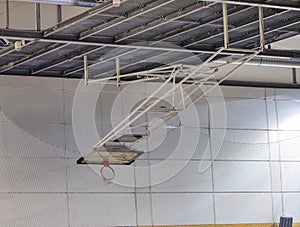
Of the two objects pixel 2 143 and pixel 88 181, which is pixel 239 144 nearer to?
pixel 88 181

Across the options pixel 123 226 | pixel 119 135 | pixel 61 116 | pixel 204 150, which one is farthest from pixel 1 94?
pixel 204 150

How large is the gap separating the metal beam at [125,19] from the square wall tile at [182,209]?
22.7 ft

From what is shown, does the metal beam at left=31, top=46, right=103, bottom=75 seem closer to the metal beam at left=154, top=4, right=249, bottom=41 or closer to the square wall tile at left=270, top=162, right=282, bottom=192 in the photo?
the metal beam at left=154, top=4, right=249, bottom=41

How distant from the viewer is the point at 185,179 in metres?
21.2

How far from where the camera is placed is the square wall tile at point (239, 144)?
2180 centimetres

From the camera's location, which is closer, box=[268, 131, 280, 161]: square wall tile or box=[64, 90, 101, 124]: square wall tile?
box=[64, 90, 101, 124]: square wall tile

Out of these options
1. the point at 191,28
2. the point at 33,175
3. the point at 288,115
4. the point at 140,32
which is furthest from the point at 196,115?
the point at 140,32

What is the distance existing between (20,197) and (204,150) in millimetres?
5779

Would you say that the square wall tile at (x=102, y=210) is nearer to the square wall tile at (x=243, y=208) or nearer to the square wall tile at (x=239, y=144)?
the square wall tile at (x=243, y=208)

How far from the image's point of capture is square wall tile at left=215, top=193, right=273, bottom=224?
21750 mm

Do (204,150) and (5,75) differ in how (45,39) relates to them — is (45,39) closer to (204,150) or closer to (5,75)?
(5,75)

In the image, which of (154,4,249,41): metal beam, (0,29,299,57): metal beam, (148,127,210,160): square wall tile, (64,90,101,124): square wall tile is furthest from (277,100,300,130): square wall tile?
(154,4,249,41): metal beam

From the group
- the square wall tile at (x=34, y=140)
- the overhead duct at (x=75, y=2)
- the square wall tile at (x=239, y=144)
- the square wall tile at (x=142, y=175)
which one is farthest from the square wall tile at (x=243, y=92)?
the overhead duct at (x=75, y=2)

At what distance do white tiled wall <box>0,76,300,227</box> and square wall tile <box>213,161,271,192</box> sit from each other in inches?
1.2
